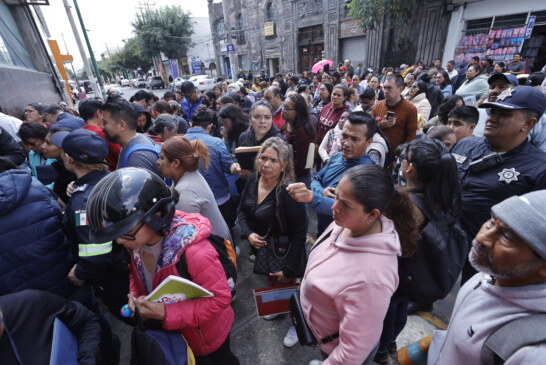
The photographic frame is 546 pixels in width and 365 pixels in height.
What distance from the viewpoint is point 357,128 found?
2.28 m

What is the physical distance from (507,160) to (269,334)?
8.62 feet

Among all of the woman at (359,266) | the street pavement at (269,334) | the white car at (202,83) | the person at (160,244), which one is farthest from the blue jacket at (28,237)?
the white car at (202,83)

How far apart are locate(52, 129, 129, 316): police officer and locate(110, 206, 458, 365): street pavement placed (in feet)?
3.06

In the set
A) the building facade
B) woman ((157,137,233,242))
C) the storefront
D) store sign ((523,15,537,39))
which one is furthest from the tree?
woman ((157,137,233,242))

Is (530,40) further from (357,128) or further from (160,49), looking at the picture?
(160,49)

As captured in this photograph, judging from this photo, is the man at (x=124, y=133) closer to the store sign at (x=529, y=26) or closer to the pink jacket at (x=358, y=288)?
the pink jacket at (x=358, y=288)

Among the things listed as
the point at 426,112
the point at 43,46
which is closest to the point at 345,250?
the point at 426,112

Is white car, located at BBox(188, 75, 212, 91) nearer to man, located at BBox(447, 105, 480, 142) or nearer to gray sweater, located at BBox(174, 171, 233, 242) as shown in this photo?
man, located at BBox(447, 105, 480, 142)

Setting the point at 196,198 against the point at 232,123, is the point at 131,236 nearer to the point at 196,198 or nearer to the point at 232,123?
the point at 196,198

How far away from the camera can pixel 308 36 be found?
20.3m

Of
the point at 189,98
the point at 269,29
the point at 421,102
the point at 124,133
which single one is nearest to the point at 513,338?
the point at 124,133

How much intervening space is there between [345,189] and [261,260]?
4.35 feet

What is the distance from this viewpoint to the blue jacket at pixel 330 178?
7.21 ft

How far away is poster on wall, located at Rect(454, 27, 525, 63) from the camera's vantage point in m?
9.85
